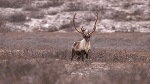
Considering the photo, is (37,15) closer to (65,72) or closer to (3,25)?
(3,25)

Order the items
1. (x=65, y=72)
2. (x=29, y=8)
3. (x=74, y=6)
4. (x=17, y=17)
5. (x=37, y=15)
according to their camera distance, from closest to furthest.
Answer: (x=65, y=72) < (x=17, y=17) < (x=37, y=15) < (x=74, y=6) < (x=29, y=8)

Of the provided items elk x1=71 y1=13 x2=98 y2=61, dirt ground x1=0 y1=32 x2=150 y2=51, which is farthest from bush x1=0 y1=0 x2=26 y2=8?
elk x1=71 y1=13 x2=98 y2=61

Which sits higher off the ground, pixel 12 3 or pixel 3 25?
pixel 12 3

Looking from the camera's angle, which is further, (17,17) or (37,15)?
(37,15)

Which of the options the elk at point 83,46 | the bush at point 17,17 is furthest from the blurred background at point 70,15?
the elk at point 83,46

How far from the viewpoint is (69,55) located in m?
19.4

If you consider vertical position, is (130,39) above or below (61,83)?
below

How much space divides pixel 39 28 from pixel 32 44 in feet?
22.1

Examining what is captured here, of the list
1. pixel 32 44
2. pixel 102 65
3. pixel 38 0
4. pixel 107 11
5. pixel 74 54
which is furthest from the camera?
pixel 38 0

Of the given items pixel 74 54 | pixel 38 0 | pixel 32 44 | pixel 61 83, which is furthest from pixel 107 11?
pixel 61 83

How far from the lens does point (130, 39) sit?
29297mm

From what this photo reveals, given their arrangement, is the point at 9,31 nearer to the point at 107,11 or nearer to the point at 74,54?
the point at 107,11

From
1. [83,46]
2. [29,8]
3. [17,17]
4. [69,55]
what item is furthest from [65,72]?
[29,8]

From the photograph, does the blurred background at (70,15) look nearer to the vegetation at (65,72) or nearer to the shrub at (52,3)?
the shrub at (52,3)
